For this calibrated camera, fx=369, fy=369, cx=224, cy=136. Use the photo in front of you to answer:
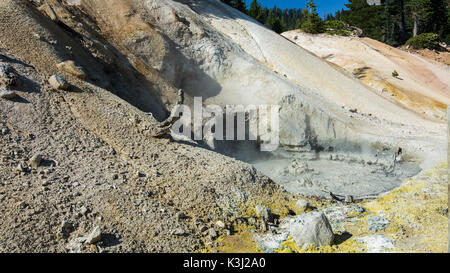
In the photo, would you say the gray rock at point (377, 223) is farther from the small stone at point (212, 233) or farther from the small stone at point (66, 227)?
the small stone at point (66, 227)

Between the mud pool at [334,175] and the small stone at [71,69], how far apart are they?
6845mm

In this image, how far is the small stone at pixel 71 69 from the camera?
432 inches

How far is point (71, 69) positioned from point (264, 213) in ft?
23.3

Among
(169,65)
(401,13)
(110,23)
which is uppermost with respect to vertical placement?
(401,13)

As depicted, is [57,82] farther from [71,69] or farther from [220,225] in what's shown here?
[220,225]

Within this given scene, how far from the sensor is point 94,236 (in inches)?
262

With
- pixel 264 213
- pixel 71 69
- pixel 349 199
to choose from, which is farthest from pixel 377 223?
pixel 71 69

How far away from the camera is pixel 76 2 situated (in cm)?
1486

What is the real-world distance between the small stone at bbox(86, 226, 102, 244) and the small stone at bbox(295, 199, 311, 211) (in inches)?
204

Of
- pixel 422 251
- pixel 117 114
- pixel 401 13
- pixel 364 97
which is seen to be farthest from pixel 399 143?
pixel 401 13

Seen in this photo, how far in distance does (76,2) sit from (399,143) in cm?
1455

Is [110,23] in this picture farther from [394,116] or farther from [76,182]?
[394,116]

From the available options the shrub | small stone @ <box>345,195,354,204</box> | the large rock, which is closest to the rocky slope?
the large rock

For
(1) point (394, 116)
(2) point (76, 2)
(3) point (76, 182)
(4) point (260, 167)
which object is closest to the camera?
(3) point (76, 182)
